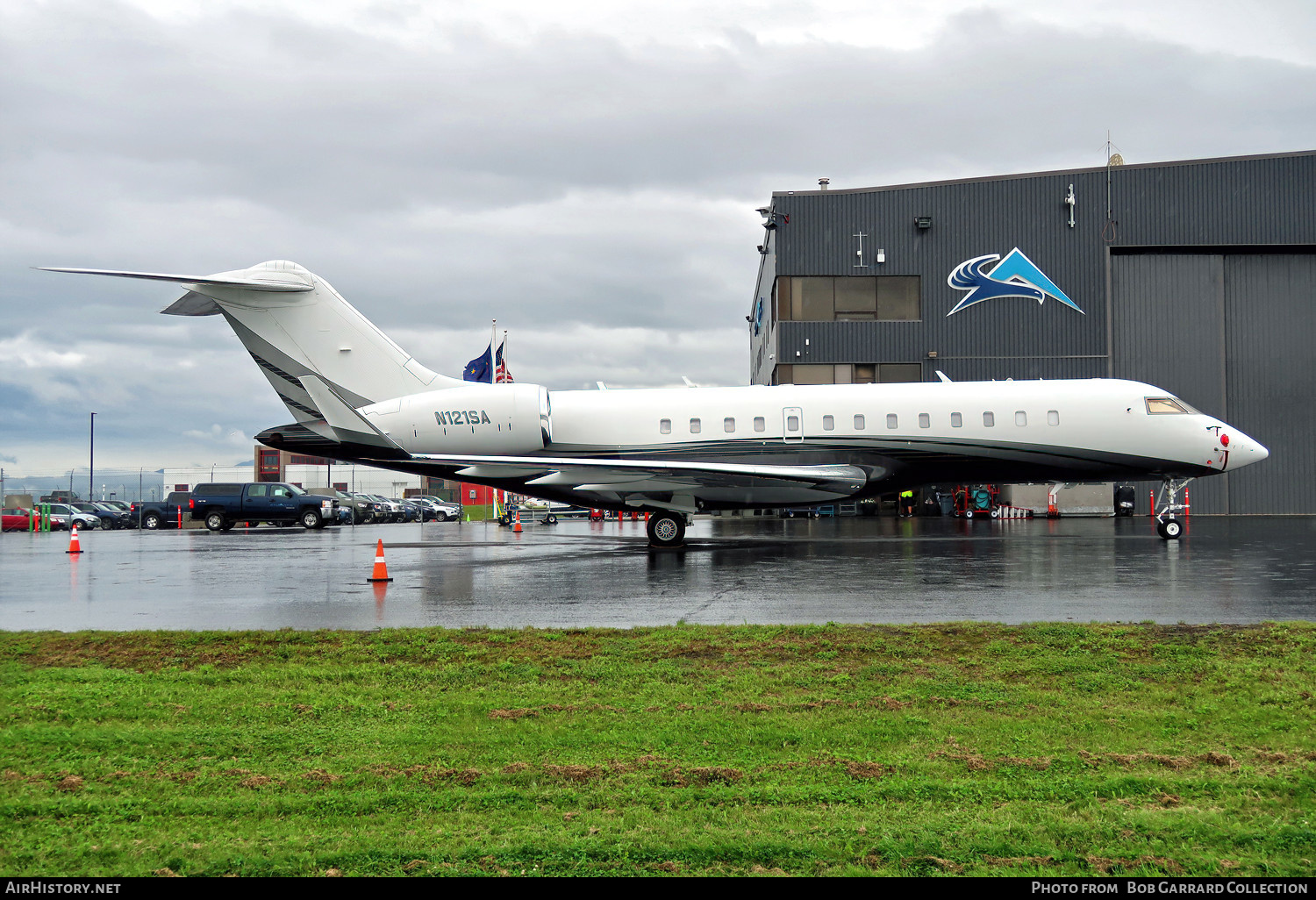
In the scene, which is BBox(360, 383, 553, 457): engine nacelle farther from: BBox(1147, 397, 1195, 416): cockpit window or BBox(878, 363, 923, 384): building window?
→ BBox(878, 363, 923, 384): building window

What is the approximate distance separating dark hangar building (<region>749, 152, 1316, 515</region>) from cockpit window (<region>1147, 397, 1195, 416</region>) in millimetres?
15745

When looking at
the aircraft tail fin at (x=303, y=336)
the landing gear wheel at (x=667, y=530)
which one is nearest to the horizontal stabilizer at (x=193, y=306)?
the aircraft tail fin at (x=303, y=336)

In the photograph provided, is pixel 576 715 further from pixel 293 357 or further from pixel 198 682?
pixel 293 357

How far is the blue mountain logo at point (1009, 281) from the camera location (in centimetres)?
3538

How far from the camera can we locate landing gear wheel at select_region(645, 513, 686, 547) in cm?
1911

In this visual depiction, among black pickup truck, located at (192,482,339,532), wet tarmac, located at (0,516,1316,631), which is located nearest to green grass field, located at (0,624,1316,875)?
wet tarmac, located at (0,516,1316,631)

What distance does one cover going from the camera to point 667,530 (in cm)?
1914

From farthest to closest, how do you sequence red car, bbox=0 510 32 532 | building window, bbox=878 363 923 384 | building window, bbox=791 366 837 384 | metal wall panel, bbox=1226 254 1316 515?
red car, bbox=0 510 32 532 < building window, bbox=791 366 837 384 < building window, bbox=878 363 923 384 < metal wall panel, bbox=1226 254 1316 515

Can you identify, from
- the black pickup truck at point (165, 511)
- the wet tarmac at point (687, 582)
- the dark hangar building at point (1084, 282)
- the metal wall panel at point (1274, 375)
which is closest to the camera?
the wet tarmac at point (687, 582)

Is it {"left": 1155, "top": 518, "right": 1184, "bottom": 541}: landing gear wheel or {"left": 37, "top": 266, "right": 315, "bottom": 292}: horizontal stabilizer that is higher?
{"left": 37, "top": 266, "right": 315, "bottom": 292}: horizontal stabilizer

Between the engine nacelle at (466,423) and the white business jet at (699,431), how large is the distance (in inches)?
1.1

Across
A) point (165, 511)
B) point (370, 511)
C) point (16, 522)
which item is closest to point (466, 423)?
point (370, 511)

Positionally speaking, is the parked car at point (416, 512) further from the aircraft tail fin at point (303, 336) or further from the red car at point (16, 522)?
the aircraft tail fin at point (303, 336)

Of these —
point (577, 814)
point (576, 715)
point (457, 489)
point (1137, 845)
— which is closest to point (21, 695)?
point (576, 715)
